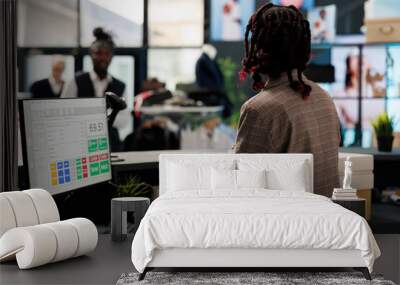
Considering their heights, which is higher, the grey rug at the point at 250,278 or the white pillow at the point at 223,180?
the white pillow at the point at 223,180

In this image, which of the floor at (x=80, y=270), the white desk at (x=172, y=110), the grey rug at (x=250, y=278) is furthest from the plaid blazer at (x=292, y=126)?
the white desk at (x=172, y=110)

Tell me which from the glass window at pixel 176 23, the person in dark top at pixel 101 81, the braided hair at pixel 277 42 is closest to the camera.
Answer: the braided hair at pixel 277 42

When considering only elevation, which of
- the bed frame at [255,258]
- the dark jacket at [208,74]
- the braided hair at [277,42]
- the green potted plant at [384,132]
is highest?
the braided hair at [277,42]

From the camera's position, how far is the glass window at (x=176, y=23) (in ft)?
28.9

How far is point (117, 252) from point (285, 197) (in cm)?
120

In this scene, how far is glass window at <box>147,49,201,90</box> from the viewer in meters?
8.83

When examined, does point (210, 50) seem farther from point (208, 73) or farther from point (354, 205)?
point (354, 205)

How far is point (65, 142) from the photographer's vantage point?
6195 millimetres

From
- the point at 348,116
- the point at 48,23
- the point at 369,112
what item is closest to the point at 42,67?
the point at 48,23

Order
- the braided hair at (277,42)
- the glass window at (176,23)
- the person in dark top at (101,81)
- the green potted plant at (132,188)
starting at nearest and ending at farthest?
the braided hair at (277,42), the green potted plant at (132,188), the person in dark top at (101,81), the glass window at (176,23)

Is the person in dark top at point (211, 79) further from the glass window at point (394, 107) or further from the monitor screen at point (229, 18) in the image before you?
the glass window at point (394, 107)

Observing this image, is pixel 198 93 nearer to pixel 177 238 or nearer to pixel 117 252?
pixel 117 252

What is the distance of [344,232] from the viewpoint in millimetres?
4762

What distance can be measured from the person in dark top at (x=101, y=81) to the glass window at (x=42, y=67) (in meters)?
0.09
